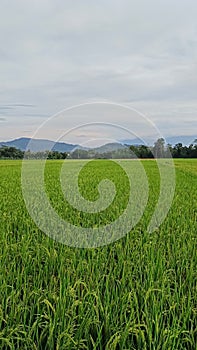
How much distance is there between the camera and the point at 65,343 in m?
1.98

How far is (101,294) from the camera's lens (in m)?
2.58

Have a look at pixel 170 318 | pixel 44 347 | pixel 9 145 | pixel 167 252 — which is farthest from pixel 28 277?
pixel 9 145

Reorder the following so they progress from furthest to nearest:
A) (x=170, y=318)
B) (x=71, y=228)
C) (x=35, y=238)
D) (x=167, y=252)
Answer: (x=71, y=228)
(x=35, y=238)
(x=167, y=252)
(x=170, y=318)

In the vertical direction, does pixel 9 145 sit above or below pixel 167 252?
above

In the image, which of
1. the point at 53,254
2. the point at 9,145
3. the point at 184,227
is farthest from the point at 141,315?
the point at 9,145

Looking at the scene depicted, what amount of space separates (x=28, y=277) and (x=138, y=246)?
1.13 meters

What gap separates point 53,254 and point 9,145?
39.0 metres

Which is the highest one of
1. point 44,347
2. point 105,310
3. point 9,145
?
A: point 9,145

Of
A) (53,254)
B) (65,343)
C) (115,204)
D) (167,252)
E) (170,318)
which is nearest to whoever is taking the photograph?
(65,343)

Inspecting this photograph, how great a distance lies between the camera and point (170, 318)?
7.74ft

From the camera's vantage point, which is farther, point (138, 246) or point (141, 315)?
point (138, 246)

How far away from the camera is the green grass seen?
2051 millimetres

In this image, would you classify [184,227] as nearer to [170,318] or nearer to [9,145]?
[170,318]

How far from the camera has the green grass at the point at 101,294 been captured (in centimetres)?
205
